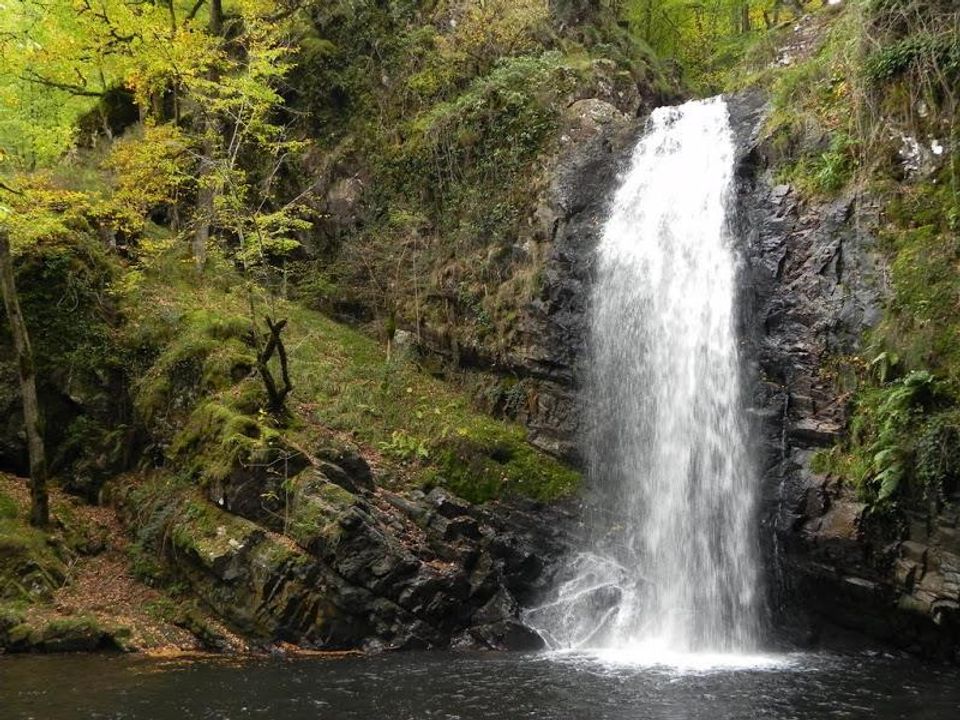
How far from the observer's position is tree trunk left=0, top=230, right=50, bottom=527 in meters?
12.6

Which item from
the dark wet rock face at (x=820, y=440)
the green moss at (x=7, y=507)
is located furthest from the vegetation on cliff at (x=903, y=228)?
the green moss at (x=7, y=507)

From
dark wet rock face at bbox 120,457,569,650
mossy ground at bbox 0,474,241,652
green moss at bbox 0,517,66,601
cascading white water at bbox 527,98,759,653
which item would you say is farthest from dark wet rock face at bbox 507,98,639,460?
green moss at bbox 0,517,66,601

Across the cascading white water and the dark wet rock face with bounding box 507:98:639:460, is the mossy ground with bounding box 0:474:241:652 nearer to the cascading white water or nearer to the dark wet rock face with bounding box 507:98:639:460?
the cascading white water

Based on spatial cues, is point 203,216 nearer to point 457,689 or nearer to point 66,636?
point 66,636

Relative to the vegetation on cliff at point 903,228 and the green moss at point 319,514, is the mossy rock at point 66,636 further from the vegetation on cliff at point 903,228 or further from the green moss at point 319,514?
the vegetation on cliff at point 903,228

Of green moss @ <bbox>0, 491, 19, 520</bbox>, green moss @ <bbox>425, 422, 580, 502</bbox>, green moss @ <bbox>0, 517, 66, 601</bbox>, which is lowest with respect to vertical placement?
green moss @ <bbox>0, 517, 66, 601</bbox>

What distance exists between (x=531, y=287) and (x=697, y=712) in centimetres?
1069

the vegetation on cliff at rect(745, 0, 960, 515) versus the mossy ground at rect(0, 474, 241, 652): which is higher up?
the vegetation on cliff at rect(745, 0, 960, 515)

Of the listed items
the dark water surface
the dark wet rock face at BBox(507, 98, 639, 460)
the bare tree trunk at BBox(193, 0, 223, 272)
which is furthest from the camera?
the bare tree trunk at BBox(193, 0, 223, 272)

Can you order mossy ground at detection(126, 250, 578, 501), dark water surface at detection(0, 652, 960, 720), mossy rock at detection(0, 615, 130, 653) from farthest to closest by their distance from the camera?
1. mossy ground at detection(126, 250, 578, 501)
2. mossy rock at detection(0, 615, 130, 653)
3. dark water surface at detection(0, 652, 960, 720)

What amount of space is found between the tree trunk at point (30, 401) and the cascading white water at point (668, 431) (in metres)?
8.42

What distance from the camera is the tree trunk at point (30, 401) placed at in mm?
12594

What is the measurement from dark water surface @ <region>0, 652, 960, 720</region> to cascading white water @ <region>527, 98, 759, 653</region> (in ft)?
Result: 6.40

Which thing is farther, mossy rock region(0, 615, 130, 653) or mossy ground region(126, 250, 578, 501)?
mossy ground region(126, 250, 578, 501)
